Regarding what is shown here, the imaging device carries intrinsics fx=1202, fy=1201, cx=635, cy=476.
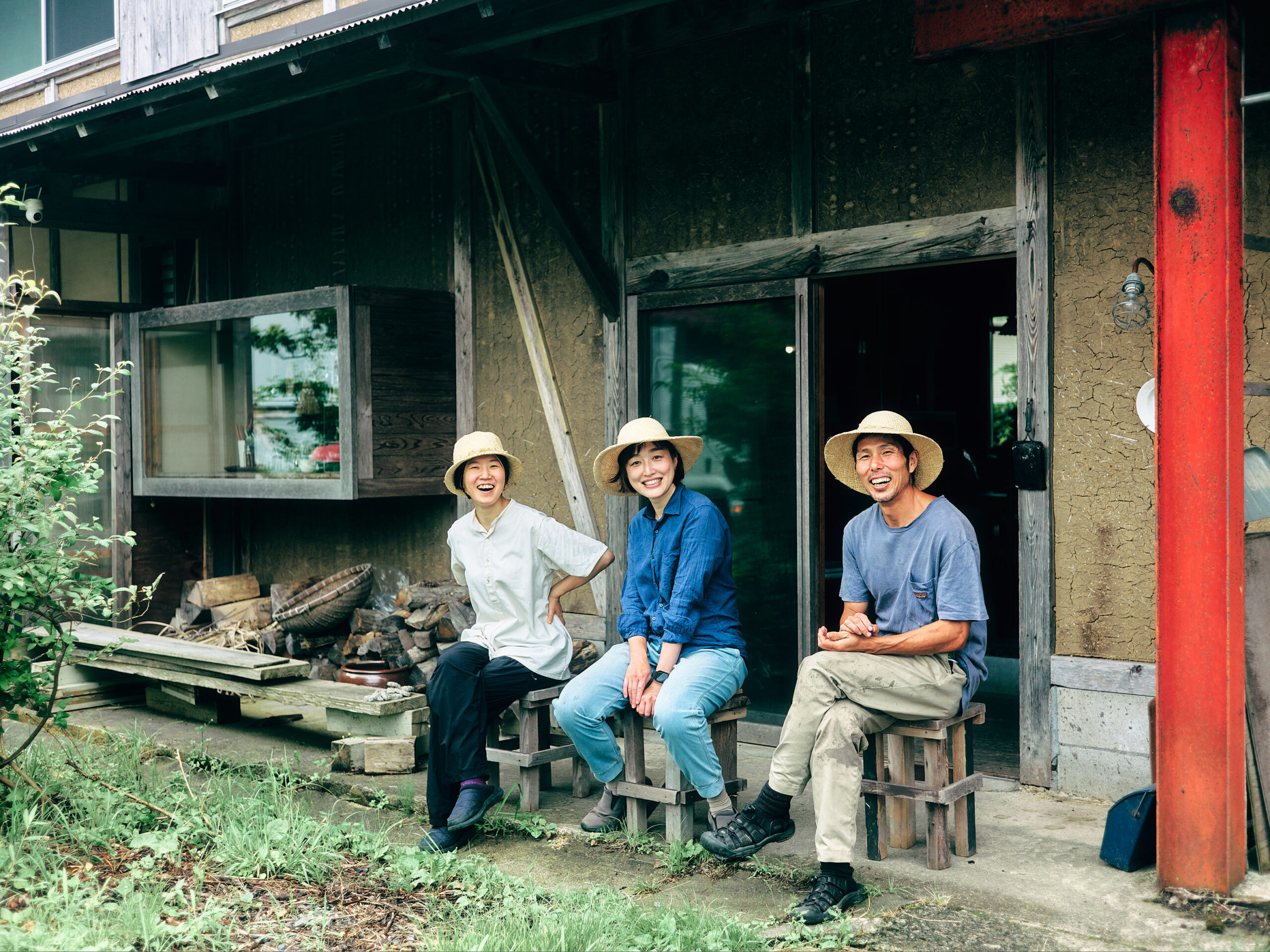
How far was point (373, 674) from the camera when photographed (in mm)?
6707

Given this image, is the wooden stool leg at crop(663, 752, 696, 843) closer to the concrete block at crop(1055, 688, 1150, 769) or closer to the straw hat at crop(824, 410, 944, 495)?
the straw hat at crop(824, 410, 944, 495)

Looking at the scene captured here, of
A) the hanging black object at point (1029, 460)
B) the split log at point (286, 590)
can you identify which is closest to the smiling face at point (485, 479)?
the hanging black object at point (1029, 460)

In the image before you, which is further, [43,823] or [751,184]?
[751,184]

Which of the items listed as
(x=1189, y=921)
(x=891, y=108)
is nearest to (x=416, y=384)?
(x=891, y=108)

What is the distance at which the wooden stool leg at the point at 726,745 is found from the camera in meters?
4.73

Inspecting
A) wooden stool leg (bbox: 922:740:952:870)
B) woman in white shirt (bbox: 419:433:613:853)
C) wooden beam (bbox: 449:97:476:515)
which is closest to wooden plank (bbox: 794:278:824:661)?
woman in white shirt (bbox: 419:433:613:853)

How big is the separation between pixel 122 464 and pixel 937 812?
642cm

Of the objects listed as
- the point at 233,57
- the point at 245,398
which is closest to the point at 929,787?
the point at 245,398

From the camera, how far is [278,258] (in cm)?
859

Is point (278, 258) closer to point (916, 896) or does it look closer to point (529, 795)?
point (529, 795)

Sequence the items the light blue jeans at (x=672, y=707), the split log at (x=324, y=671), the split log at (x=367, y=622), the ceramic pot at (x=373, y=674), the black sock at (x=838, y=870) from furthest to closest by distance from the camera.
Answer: the split log at (x=324, y=671) → the split log at (x=367, y=622) → the ceramic pot at (x=373, y=674) → the light blue jeans at (x=672, y=707) → the black sock at (x=838, y=870)

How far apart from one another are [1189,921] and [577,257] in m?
4.19

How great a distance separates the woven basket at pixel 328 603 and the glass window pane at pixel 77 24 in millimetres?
4984

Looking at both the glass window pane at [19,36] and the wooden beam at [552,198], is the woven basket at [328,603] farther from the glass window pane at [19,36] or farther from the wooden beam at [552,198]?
the glass window pane at [19,36]
